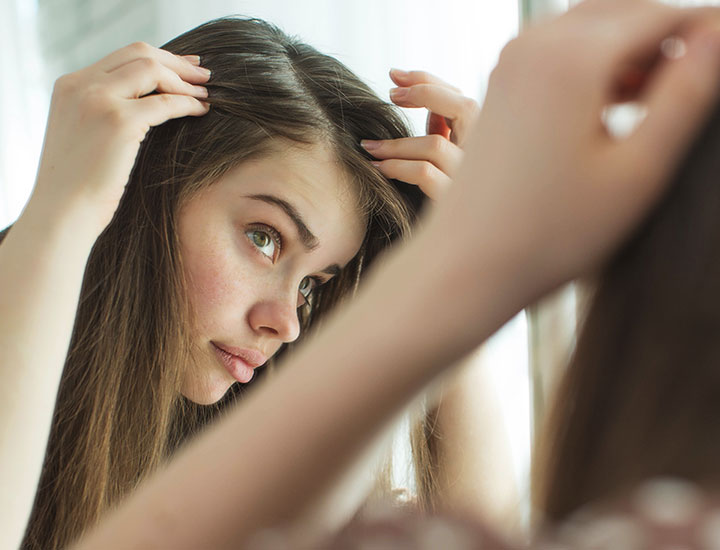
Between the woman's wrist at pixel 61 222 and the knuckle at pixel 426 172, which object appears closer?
the woman's wrist at pixel 61 222

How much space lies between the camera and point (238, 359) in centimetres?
112

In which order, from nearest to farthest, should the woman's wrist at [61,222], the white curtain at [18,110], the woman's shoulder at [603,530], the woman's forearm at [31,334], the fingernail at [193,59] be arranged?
the woman's shoulder at [603,530] < the woman's forearm at [31,334] < the woman's wrist at [61,222] < the fingernail at [193,59] < the white curtain at [18,110]

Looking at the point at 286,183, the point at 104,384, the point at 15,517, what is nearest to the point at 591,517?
the point at 15,517

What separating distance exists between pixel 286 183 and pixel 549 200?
2.54 feet

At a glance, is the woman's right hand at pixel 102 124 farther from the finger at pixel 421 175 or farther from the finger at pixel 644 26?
the finger at pixel 644 26

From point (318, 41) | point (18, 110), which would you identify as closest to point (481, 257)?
point (318, 41)

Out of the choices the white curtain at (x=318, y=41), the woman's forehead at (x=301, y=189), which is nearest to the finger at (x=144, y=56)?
the woman's forehead at (x=301, y=189)

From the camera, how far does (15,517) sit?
0.76 meters

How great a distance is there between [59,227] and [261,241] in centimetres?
27

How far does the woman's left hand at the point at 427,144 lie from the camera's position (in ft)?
3.61

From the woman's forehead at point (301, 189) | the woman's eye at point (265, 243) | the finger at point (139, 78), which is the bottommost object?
the woman's eye at point (265, 243)

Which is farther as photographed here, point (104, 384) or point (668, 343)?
point (104, 384)

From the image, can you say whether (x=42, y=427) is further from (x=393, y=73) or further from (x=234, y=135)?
(x=393, y=73)

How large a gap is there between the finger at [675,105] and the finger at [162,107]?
0.78m
